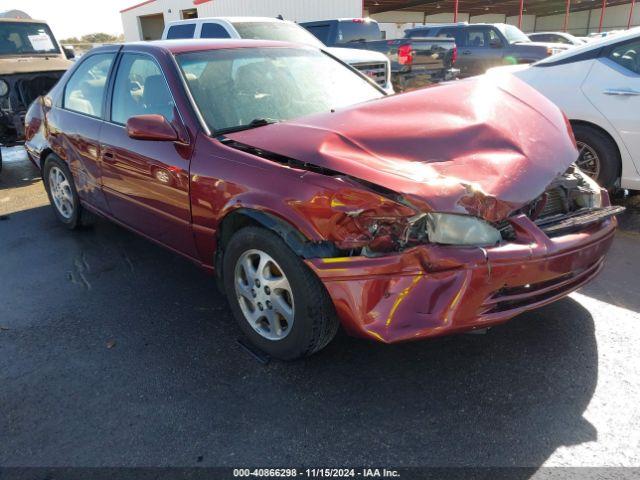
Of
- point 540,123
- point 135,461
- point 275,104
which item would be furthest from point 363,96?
point 135,461

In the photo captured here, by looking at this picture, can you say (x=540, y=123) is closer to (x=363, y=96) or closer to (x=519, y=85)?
(x=519, y=85)

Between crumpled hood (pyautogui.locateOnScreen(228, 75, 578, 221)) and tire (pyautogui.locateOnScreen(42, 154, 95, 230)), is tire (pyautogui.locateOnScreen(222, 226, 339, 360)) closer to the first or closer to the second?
crumpled hood (pyautogui.locateOnScreen(228, 75, 578, 221))

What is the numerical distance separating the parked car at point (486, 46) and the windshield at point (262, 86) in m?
10.1

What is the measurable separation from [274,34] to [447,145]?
685 centimetres

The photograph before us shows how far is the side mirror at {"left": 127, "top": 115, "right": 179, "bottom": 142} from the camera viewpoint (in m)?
2.93

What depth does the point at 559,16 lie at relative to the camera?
4944 cm

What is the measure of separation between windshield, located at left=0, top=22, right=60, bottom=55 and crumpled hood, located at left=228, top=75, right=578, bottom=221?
7.90m

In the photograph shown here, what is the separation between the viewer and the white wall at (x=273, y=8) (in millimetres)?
22766

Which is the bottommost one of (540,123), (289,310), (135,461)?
(135,461)

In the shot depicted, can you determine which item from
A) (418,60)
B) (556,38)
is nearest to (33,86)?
(418,60)

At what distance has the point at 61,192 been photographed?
190 inches

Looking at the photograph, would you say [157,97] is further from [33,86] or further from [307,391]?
[33,86]

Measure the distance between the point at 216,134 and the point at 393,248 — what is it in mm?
1341

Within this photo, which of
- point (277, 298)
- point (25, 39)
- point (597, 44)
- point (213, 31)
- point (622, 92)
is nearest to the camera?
point (277, 298)
